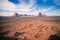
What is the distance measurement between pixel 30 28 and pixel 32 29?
4 centimetres

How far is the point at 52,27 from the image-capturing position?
1953 millimetres

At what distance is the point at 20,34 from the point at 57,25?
0.63 meters

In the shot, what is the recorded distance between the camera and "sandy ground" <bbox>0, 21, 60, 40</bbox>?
1.91 metres

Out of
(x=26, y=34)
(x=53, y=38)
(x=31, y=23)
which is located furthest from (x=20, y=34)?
(x=53, y=38)

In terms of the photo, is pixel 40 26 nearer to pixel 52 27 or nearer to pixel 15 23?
pixel 52 27

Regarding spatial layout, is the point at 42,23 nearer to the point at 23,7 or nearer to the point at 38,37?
the point at 38,37

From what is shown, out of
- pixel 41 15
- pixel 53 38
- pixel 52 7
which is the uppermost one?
pixel 52 7

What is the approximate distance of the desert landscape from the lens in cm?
192

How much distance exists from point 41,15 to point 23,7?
13.0 inches

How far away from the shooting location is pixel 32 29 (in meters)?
1.95

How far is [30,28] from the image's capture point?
1.95 metres

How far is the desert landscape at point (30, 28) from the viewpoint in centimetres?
192

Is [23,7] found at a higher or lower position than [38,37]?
higher

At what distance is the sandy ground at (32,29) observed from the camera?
1.91 metres
